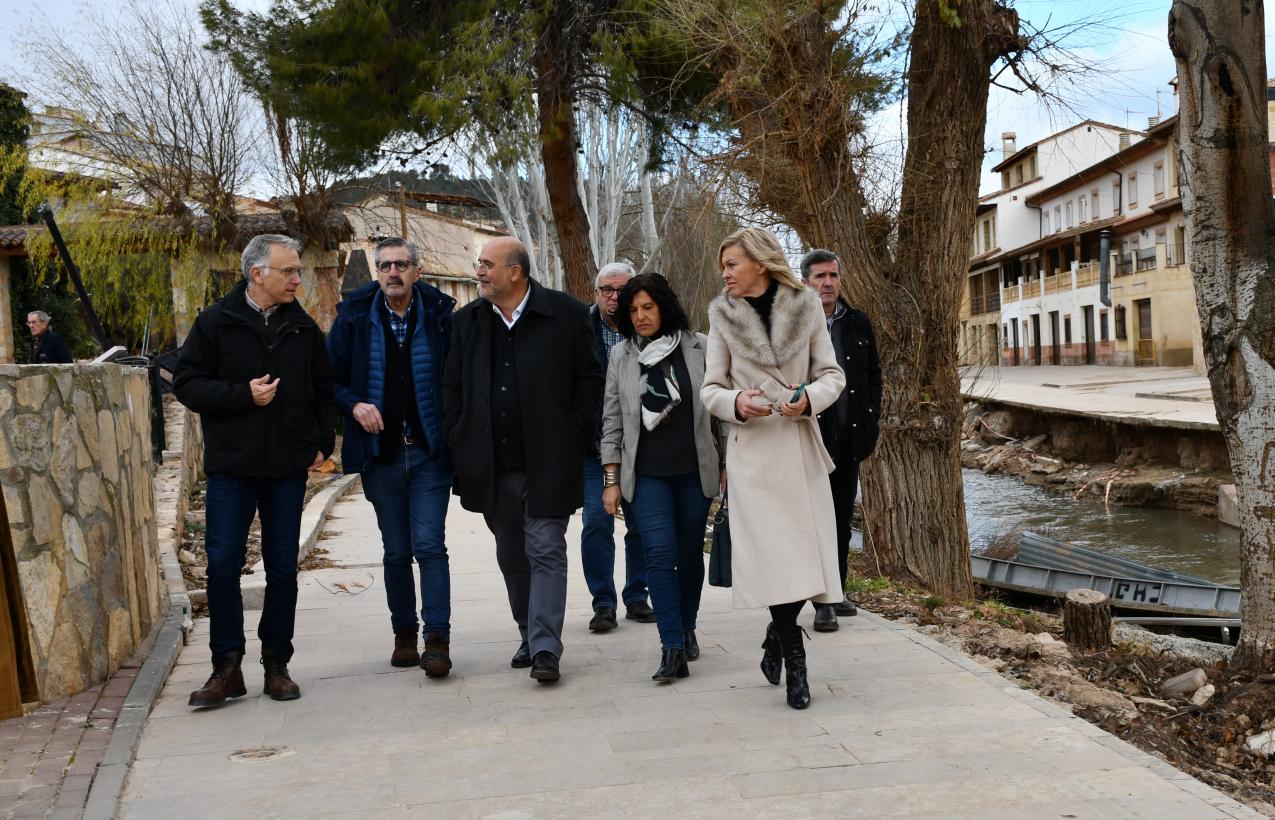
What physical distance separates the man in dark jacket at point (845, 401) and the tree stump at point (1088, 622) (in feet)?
4.90

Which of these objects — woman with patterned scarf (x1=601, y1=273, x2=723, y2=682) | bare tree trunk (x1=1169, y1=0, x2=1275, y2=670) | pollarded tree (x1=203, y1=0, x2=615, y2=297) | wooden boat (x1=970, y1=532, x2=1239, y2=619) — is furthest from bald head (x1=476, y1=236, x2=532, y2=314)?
wooden boat (x1=970, y1=532, x2=1239, y2=619)

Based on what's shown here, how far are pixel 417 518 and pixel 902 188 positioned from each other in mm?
5343

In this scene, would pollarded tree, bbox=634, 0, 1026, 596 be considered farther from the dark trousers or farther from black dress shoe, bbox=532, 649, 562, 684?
black dress shoe, bbox=532, 649, 562, 684

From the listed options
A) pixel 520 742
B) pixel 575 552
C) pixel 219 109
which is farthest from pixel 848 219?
pixel 219 109

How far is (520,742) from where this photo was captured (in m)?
4.62

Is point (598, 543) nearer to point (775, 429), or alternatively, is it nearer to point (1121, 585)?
point (775, 429)

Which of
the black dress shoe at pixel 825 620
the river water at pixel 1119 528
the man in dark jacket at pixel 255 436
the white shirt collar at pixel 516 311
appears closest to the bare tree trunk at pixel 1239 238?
the black dress shoe at pixel 825 620

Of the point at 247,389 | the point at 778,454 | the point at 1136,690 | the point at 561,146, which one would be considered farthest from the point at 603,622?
the point at 561,146

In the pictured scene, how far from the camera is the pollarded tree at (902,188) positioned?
9312 mm

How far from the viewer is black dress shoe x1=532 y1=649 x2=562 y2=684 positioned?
17.8 feet

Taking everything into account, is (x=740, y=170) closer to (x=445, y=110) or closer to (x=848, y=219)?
(x=848, y=219)

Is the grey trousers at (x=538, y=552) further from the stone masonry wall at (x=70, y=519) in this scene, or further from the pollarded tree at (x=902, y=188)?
the pollarded tree at (x=902, y=188)

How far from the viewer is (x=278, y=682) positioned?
543cm

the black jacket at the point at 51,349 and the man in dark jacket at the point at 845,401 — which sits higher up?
the black jacket at the point at 51,349
